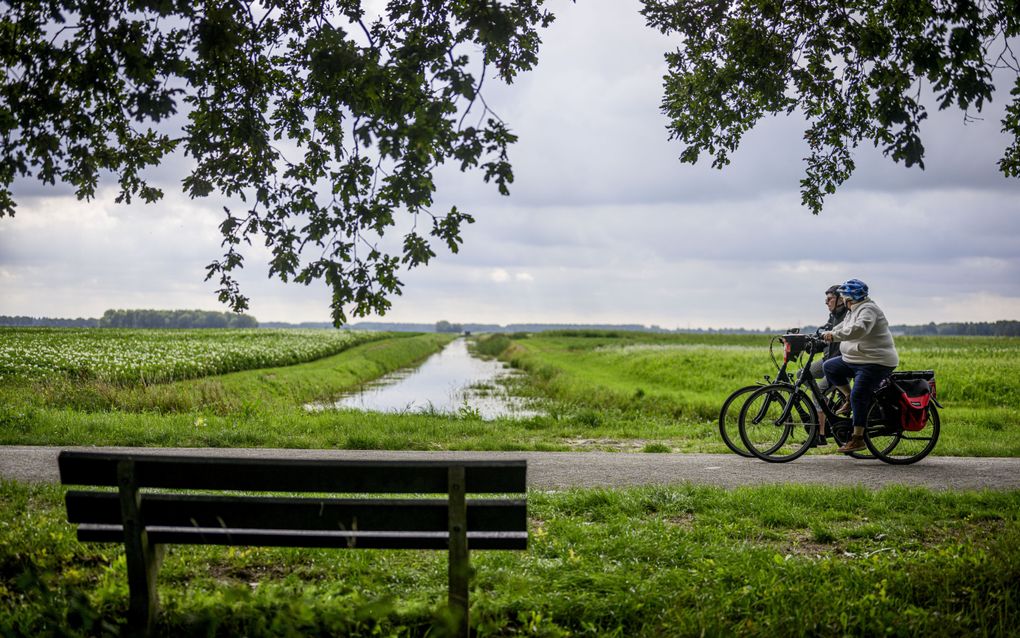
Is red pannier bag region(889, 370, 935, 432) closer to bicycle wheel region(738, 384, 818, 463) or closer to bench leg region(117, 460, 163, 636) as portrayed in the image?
bicycle wheel region(738, 384, 818, 463)

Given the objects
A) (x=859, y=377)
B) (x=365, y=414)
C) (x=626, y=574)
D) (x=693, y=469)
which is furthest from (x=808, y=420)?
(x=365, y=414)

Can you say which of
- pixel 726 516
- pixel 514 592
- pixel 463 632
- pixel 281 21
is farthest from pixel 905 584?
pixel 281 21

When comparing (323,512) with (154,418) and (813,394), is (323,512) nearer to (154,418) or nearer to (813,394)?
(813,394)

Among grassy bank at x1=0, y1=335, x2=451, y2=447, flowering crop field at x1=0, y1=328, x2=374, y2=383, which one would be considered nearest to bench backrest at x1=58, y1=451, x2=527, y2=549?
grassy bank at x1=0, y1=335, x2=451, y2=447

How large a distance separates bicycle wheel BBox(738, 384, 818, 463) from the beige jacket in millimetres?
855

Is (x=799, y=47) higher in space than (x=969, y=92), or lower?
higher

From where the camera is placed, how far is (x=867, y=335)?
8.42 meters

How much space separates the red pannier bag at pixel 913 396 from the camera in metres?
8.62

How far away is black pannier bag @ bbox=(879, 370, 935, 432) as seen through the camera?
8.63 m

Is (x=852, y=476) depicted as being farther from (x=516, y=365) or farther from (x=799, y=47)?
(x=516, y=365)

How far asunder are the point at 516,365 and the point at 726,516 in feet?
127

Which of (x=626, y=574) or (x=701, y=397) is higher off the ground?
(x=701, y=397)

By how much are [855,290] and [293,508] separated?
7.29 meters

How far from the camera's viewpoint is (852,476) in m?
8.11
